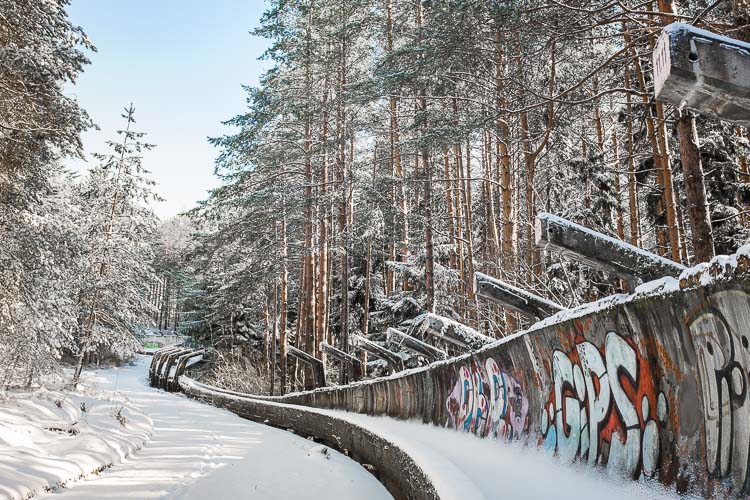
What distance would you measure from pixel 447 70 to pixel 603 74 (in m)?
6.00

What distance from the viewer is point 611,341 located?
130 inches

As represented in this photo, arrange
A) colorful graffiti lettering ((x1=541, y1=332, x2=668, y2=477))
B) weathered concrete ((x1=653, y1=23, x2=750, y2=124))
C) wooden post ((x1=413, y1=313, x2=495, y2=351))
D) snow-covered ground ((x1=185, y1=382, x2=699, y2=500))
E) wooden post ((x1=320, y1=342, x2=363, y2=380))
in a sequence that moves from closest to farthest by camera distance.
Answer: weathered concrete ((x1=653, y1=23, x2=750, y2=124)), colorful graffiti lettering ((x1=541, y1=332, x2=668, y2=477)), snow-covered ground ((x1=185, y1=382, x2=699, y2=500)), wooden post ((x1=413, y1=313, x2=495, y2=351)), wooden post ((x1=320, y1=342, x2=363, y2=380))

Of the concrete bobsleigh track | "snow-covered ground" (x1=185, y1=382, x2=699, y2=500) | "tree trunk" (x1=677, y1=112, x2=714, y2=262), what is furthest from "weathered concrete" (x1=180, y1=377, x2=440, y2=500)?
"tree trunk" (x1=677, y1=112, x2=714, y2=262)

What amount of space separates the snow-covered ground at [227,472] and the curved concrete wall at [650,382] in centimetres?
299

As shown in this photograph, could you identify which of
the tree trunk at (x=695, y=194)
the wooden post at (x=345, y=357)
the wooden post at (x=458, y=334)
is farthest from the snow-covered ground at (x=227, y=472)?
the tree trunk at (x=695, y=194)

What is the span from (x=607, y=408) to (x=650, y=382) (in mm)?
580

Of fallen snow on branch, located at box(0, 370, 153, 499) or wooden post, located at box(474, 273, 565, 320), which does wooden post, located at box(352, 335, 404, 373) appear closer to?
fallen snow on branch, located at box(0, 370, 153, 499)

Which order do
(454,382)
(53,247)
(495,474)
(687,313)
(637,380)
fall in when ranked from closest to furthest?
(687,313)
(637,380)
(495,474)
(454,382)
(53,247)

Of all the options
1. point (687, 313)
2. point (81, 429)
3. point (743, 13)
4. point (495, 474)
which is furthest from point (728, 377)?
point (81, 429)

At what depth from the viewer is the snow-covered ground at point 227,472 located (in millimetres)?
6125

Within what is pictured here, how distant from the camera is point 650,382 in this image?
2977 mm

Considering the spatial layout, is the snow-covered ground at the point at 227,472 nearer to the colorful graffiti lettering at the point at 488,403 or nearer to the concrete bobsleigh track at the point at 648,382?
the colorful graffiti lettering at the point at 488,403

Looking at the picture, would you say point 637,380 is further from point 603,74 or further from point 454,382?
point 603,74

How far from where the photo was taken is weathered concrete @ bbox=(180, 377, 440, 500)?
16.8 ft
